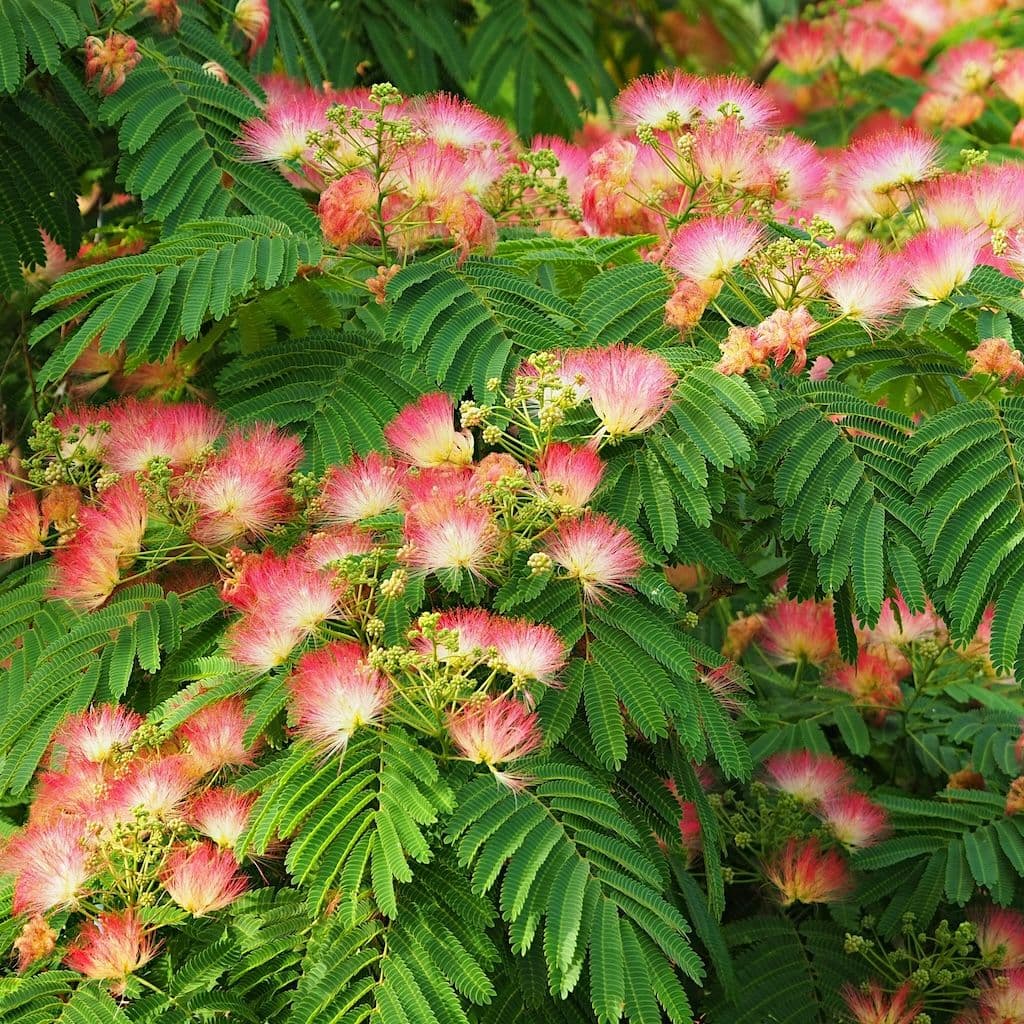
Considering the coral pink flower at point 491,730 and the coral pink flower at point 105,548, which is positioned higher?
the coral pink flower at point 105,548

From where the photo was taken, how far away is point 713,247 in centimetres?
326

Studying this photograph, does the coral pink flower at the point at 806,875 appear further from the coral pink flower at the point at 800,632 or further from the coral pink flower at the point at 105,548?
the coral pink flower at the point at 105,548

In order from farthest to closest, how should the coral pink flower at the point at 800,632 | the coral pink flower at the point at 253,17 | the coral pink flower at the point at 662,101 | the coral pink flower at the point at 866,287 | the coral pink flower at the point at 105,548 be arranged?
the coral pink flower at the point at 253,17 < the coral pink flower at the point at 800,632 < the coral pink flower at the point at 662,101 < the coral pink flower at the point at 105,548 < the coral pink flower at the point at 866,287

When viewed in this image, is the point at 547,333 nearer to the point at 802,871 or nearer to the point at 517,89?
the point at 802,871

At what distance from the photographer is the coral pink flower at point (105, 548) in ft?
10.8

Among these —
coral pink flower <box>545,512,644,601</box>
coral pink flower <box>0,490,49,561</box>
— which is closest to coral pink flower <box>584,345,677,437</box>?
coral pink flower <box>545,512,644,601</box>

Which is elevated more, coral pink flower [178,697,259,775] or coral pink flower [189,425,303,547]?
coral pink flower [189,425,303,547]

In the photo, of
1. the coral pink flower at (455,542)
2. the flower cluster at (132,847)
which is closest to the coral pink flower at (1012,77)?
the coral pink flower at (455,542)

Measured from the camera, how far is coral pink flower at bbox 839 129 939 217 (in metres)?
3.71

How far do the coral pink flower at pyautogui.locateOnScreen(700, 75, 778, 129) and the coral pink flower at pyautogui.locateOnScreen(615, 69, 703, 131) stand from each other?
0.03m

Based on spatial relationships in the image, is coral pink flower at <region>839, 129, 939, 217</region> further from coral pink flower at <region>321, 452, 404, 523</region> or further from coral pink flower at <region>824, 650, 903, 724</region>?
coral pink flower at <region>321, 452, 404, 523</region>

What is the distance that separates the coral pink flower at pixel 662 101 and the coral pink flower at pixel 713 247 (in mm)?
424

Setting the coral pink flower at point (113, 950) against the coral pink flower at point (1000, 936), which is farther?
the coral pink flower at point (1000, 936)

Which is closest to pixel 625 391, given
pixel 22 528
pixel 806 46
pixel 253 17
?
pixel 22 528
